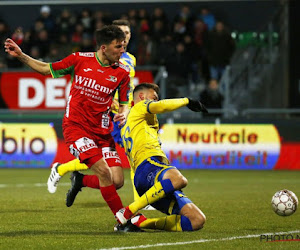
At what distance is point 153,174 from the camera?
7.33 meters

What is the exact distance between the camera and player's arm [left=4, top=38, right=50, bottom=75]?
7.46 meters

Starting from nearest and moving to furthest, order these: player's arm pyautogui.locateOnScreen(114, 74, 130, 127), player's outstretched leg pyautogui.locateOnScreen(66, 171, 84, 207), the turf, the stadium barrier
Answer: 1. the turf
2. player's arm pyautogui.locateOnScreen(114, 74, 130, 127)
3. player's outstretched leg pyautogui.locateOnScreen(66, 171, 84, 207)
4. the stadium barrier

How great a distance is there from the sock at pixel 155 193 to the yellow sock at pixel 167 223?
10.3 inches

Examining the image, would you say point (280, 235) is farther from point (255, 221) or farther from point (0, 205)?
point (0, 205)

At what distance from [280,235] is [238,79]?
11.8 meters

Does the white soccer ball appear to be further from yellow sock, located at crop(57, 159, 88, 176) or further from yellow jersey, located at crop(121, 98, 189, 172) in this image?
yellow sock, located at crop(57, 159, 88, 176)

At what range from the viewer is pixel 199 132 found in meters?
17.2

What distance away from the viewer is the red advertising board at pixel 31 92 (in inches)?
694

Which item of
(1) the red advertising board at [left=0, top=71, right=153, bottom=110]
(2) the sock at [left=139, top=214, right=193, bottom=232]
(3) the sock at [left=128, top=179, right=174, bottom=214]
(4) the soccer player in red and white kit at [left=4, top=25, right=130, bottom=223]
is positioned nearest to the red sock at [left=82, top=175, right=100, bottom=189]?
(4) the soccer player in red and white kit at [left=4, top=25, right=130, bottom=223]

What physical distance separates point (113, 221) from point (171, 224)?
3.75 ft

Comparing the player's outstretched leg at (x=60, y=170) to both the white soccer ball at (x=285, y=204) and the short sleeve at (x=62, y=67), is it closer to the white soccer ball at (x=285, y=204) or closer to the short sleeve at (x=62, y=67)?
the short sleeve at (x=62, y=67)

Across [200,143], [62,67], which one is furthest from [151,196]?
[200,143]

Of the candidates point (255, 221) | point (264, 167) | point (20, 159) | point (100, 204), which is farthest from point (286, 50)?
point (255, 221)

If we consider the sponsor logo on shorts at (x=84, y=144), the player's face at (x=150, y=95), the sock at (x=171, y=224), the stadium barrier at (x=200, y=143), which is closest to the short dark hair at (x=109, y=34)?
the player's face at (x=150, y=95)
